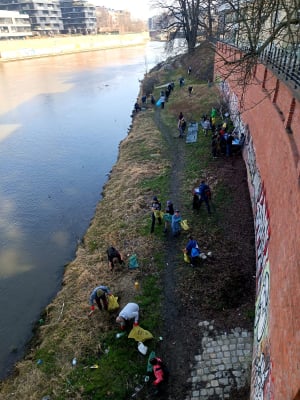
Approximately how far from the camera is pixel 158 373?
26.1 ft

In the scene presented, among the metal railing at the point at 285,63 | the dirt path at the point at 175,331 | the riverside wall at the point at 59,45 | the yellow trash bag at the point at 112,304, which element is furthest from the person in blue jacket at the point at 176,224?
the riverside wall at the point at 59,45

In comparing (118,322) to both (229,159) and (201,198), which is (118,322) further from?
(229,159)

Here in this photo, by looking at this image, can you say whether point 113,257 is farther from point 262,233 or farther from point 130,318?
point 262,233

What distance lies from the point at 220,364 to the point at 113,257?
17.1ft

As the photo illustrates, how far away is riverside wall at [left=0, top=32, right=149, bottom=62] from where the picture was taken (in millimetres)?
76625

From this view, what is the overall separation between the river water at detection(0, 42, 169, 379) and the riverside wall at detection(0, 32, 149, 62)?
31.9 metres

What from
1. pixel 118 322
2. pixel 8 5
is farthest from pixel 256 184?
pixel 8 5

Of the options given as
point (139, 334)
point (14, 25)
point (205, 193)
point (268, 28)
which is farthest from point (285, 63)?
point (14, 25)

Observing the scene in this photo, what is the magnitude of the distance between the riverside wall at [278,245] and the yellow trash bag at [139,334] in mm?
2871

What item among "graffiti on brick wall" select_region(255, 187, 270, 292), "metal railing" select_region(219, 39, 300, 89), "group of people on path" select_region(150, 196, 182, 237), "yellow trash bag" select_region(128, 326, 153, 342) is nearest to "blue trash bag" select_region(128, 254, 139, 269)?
"group of people on path" select_region(150, 196, 182, 237)

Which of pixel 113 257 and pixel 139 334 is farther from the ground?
pixel 113 257

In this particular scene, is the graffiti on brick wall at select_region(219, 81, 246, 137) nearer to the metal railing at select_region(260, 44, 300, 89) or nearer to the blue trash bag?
the metal railing at select_region(260, 44, 300, 89)

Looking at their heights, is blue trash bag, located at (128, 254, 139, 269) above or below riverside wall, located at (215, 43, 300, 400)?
below

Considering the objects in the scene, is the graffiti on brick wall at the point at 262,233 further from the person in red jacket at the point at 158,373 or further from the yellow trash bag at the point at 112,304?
the yellow trash bag at the point at 112,304
